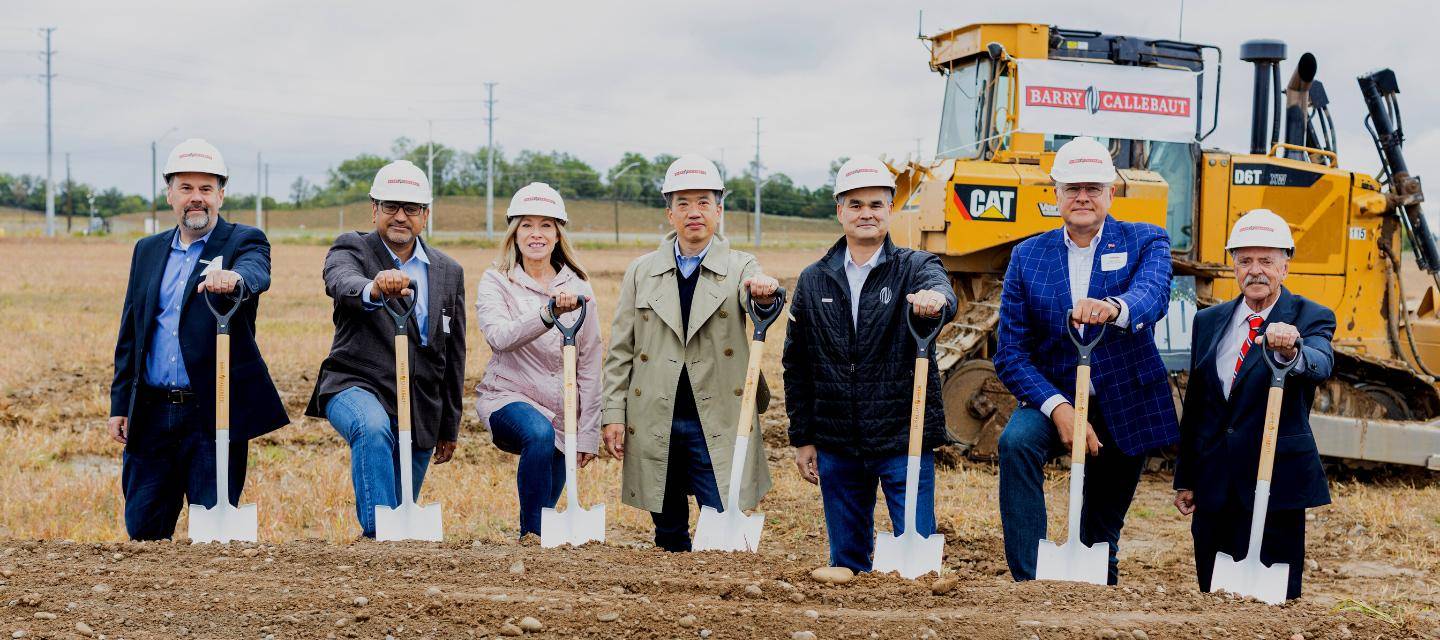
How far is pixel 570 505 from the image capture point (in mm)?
5602

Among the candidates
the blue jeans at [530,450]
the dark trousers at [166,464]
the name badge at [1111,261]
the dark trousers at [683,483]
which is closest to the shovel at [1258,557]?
the name badge at [1111,261]

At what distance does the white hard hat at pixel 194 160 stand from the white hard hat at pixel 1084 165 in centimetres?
344

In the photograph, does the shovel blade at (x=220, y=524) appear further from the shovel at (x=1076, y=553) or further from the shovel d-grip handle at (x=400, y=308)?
the shovel at (x=1076, y=553)

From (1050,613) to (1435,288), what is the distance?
8.60m

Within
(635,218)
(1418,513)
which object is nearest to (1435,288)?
(1418,513)

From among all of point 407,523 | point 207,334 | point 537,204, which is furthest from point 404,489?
point 537,204

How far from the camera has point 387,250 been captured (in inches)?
227

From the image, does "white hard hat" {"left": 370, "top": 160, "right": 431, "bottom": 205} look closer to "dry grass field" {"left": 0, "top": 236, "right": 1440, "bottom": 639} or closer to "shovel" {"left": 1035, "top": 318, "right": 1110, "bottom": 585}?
"dry grass field" {"left": 0, "top": 236, "right": 1440, "bottom": 639}

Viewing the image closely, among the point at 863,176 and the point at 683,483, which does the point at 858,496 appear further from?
the point at 863,176

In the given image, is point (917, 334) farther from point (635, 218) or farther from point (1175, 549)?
point (635, 218)

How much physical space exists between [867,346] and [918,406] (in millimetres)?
331

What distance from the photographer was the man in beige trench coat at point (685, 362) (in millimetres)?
5551

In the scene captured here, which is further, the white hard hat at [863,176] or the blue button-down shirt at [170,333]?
the blue button-down shirt at [170,333]

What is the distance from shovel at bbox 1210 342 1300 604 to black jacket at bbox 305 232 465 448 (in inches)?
124
